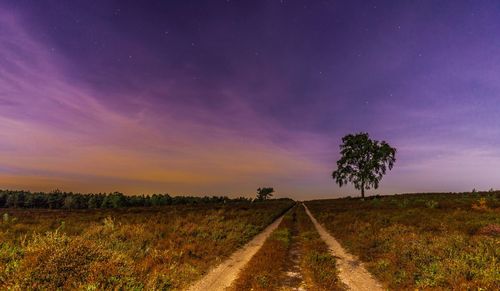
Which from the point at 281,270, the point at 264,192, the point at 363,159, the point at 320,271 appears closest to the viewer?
the point at 320,271

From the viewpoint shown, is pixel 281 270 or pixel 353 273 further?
pixel 281 270

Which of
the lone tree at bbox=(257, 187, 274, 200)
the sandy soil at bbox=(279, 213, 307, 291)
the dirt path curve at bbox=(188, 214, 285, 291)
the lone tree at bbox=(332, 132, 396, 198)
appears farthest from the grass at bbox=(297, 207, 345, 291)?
the lone tree at bbox=(257, 187, 274, 200)

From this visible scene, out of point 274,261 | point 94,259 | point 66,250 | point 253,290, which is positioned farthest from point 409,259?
point 66,250

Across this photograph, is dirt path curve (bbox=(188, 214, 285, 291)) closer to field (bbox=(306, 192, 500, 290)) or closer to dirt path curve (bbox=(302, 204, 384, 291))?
dirt path curve (bbox=(302, 204, 384, 291))

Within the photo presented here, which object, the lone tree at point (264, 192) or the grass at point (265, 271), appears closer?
the grass at point (265, 271)

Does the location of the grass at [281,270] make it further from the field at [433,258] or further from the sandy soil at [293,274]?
the field at [433,258]

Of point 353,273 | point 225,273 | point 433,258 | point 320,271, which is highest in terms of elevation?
point 433,258

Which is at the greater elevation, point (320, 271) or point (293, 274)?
point (320, 271)

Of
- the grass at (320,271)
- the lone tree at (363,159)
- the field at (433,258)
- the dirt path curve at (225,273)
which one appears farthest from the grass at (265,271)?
the lone tree at (363,159)

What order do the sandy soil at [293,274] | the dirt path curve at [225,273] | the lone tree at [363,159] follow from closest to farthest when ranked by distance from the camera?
the sandy soil at [293,274], the dirt path curve at [225,273], the lone tree at [363,159]

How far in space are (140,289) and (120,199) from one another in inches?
4424

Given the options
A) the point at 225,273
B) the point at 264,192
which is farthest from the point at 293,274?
the point at 264,192

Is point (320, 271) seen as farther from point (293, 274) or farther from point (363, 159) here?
point (363, 159)

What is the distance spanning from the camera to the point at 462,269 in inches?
371
